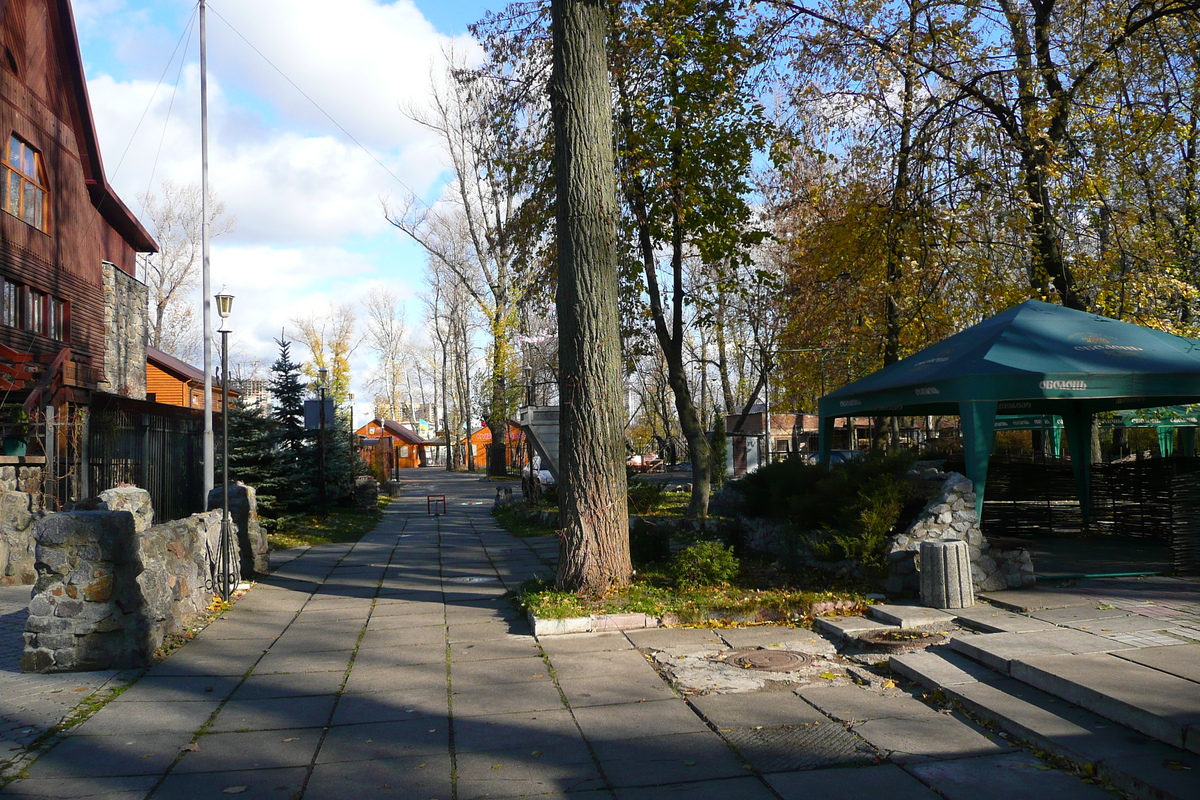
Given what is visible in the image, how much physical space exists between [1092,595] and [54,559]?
8811 millimetres

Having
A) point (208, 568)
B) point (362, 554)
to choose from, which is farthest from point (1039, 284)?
point (208, 568)

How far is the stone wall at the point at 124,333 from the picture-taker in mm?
26141

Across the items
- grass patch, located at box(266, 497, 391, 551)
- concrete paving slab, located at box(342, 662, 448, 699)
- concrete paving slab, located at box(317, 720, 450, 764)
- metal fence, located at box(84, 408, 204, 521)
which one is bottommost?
concrete paving slab, located at box(317, 720, 450, 764)

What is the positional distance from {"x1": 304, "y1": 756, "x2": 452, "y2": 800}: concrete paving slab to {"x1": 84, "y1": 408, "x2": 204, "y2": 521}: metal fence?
37.0 feet

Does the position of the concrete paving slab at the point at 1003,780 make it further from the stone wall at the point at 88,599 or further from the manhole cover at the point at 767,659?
the stone wall at the point at 88,599

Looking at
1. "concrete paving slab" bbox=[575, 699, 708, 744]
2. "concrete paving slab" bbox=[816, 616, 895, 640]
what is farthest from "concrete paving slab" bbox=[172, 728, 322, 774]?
"concrete paving slab" bbox=[816, 616, 895, 640]

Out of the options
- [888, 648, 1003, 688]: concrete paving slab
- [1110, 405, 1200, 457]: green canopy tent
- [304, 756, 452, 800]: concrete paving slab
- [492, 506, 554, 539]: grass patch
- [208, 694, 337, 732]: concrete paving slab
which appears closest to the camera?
[304, 756, 452, 800]: concrete paving slab

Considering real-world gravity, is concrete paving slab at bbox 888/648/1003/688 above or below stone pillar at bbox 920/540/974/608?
below

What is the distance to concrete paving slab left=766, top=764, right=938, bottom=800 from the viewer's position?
166 inches

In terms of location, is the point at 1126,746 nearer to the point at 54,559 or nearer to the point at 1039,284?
the point at 54,559

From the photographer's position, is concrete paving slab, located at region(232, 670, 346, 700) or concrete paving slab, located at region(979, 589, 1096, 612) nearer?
concrete paving slab, located at region(232, 670, 346, 700)

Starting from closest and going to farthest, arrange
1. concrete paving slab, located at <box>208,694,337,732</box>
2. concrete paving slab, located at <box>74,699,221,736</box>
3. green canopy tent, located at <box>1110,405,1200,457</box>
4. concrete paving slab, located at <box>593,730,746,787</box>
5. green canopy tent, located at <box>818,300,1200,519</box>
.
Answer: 1. concrete paving slab, located at <box>593,730,746,787</box>
2. concrete paving slab, located at <box>74,699,221,736</box>
3. concrete paving slab, located at <box>208,694,337,732</box>
4. green canopy tent, located at <box>818,300,1200,519</box>
5. green canopy tent, located at <box>1110,405,1200,457</box>

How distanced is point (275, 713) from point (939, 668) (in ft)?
14.9

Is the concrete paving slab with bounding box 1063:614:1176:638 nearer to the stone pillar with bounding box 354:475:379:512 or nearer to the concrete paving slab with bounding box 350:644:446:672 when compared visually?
the concrete paving slab with bounding box 350:644:446:672
